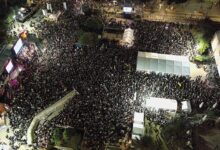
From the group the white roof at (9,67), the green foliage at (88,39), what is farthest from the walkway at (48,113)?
the green foliage at (88,39)

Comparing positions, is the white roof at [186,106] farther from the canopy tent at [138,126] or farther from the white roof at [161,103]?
the canopy tent at [138,126]

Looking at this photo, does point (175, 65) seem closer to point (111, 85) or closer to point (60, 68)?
point (111, 85)

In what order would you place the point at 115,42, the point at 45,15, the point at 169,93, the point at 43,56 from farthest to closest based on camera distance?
1. the point at 45,15
2. the point at 115,42
3. the point at 43,56
4. the point at 169,93

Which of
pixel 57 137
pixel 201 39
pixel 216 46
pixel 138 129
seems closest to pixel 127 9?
pixel 201 39

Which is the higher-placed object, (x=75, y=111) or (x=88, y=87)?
(x=88, y=87)

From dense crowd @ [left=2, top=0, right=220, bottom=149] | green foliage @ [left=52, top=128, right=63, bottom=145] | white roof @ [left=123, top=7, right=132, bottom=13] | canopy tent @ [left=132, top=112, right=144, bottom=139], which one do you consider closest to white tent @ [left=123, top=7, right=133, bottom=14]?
white roof @ [left=123, top=7, right=132, bottom=13]

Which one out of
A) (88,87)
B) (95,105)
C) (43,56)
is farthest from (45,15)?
(95,105)

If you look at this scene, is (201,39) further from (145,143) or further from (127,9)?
(145,143)
